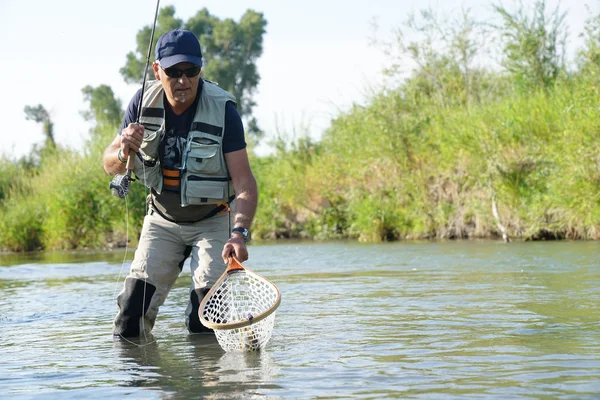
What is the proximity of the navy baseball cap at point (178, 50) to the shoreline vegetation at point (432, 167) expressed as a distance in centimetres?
1039

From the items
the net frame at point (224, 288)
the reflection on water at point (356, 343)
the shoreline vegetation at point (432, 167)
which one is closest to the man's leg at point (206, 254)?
the net frame at point (224, 288)

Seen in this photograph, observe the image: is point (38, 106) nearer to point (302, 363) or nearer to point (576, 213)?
point (576, 213)

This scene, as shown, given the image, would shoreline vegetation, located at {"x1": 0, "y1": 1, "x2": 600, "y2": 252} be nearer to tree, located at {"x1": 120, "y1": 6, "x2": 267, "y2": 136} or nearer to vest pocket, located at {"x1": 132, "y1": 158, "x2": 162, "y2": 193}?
vest pocket, located at {"x1": 132, "y1": 158, "x2": 162, "y2": 193}

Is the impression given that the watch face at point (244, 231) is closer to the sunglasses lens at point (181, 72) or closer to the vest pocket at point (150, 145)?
the vest pocket at point (150, 145)

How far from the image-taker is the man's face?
5.65 m

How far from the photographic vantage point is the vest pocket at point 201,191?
5766mm

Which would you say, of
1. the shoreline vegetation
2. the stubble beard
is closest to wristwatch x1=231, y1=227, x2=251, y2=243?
the stubble beard

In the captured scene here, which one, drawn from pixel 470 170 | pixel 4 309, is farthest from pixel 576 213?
pixel 4 309

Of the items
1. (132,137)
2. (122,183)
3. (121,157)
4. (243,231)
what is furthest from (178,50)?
(243,231)

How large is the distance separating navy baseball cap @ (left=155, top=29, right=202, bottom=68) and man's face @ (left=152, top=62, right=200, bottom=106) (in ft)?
0.20

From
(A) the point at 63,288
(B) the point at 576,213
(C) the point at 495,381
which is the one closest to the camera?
(C) the point at 495,381

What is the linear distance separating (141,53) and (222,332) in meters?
47.0

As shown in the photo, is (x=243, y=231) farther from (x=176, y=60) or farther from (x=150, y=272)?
(x=176, y=60)

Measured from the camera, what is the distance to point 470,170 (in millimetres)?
17500
